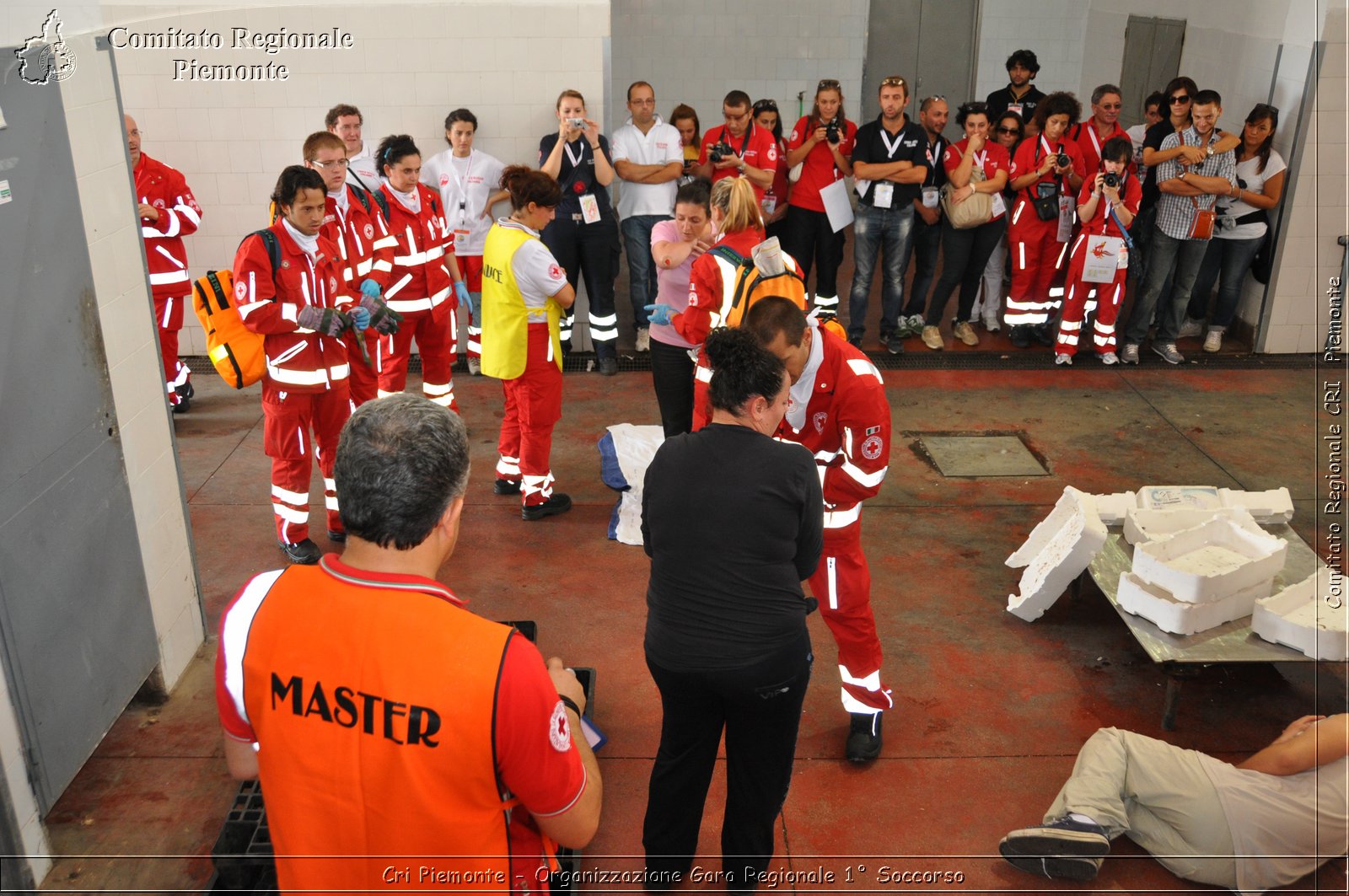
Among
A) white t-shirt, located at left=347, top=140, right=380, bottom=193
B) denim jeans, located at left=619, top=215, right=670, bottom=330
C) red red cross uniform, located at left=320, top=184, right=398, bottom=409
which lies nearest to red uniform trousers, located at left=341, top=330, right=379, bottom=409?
red red cross uniform, located at left=320, top=184, right=398, bottom=409

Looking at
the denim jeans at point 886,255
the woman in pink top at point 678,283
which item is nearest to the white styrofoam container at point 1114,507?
the woman in pink top at point 678,283

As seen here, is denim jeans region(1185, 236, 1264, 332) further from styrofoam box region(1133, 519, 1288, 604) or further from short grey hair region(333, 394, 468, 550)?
short grey hair region(333, 394, 468, 550)

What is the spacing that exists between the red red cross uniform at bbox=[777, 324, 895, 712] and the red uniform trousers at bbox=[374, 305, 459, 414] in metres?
3.34

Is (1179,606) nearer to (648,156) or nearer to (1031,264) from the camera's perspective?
(1031,264)

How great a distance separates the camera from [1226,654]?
443 cm

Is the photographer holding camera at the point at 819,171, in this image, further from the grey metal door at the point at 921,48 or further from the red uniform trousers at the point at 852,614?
the red uniform trousers at the point at 852,614

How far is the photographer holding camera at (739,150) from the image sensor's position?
875 centimetres

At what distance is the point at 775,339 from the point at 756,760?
1.43m

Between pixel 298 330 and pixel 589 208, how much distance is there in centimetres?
354

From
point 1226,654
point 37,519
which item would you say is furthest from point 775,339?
point 37,519

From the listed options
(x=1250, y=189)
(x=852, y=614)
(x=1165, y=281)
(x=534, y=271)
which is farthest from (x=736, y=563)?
(x=1250, y=189)

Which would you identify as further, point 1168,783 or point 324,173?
point 324,173

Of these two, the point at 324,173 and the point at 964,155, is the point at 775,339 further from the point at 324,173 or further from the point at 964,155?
the point at 964,155

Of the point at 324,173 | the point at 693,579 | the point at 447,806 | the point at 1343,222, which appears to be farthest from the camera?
the point at 1343,222
